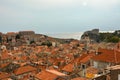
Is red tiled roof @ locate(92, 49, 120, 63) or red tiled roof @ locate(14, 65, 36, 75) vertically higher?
red tiled roof @ locate(92, 49, 120, 63)

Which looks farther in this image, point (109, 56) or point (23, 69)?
point (23, 69)

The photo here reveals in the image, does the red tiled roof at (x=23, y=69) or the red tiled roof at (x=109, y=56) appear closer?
the red tiled roof at (x=109, y=56)

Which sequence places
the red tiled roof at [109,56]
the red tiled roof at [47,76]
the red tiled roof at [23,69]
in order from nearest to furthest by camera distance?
the red tiled roof at [47,76], the red tiled roof at [109,56], the red tiled roof at [23,69]

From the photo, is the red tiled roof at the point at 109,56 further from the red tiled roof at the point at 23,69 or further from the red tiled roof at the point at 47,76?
the red tiled roof at the point at 23,69

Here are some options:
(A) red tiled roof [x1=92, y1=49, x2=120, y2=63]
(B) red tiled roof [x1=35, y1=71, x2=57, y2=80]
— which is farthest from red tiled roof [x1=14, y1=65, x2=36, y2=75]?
(A) red tiled roof [x1=92, y1=49, x2=120, y2=63]

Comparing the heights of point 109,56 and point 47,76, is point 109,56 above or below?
above

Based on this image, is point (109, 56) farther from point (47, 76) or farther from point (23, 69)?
point (23, 69)

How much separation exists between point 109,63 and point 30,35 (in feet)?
382

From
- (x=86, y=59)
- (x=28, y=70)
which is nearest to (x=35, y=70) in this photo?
(x=28, y=70)

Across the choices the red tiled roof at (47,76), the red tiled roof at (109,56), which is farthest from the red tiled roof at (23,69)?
the red tiled roof at (109,56)

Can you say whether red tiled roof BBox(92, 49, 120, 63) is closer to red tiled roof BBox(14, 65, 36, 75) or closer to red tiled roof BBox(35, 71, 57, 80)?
red tiled roof BBox(35, 71, 57, 80)

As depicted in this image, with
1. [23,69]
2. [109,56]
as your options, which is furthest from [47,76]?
[23,69]

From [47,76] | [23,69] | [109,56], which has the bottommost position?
[23,69]

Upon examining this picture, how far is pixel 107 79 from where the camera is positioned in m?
13.9
